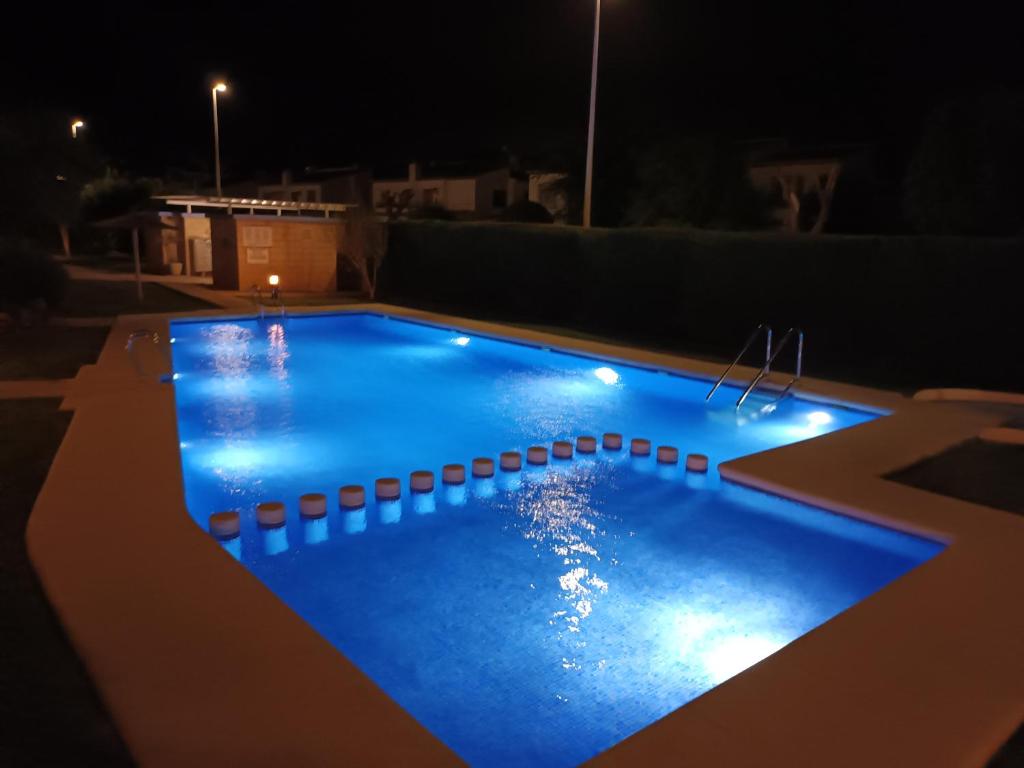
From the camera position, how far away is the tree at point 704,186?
2241 centimetres

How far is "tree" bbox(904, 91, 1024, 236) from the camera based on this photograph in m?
15.1

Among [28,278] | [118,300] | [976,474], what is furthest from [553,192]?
[976,474]

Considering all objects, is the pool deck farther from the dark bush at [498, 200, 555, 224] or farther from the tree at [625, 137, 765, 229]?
the dark bush at [498, 200, 555, 224]

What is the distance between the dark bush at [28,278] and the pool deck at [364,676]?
9.53m

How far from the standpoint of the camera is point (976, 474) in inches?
259

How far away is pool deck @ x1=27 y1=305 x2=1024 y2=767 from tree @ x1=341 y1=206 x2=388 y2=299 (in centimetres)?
1488

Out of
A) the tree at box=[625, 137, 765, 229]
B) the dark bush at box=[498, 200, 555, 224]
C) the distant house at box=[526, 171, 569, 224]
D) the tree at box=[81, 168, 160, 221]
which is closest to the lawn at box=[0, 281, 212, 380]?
the tree at box=[625, 137, 765, 229]

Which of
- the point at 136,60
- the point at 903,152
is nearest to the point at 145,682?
the point at 903,152

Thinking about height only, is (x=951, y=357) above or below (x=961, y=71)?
below

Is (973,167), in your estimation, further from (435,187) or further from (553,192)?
(435,187)

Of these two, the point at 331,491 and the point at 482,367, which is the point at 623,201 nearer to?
the point at 482,367

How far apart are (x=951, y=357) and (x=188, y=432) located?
10040 millimetres

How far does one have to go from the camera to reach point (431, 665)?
13.7 feet

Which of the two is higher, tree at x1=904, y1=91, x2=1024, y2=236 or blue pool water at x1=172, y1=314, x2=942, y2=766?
tree at x1=904, y1=91, x2=1024, y2=236
